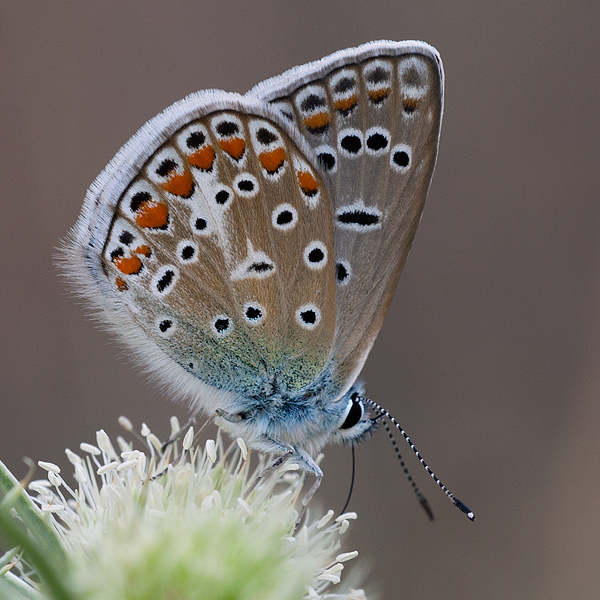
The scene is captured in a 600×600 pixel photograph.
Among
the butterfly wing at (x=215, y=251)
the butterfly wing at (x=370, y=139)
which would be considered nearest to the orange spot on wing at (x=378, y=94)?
the butterfly wing at (x=370, y=139)

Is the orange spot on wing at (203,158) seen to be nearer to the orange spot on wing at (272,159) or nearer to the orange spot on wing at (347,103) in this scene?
the orange spot on wing at (272,159)

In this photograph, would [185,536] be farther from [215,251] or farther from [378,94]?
[378,94]

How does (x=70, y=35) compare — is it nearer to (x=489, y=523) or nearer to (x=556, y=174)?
(x=556, y=174)

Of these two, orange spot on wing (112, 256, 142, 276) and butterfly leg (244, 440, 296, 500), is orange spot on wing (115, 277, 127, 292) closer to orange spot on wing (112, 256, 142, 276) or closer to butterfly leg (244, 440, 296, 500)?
orange spot on wing (112, 256, 142, 276)

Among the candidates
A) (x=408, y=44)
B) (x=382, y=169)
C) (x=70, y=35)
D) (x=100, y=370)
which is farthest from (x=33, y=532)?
(x=70, y=35)

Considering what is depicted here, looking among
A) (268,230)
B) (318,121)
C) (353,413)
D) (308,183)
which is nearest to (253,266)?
(268,230)

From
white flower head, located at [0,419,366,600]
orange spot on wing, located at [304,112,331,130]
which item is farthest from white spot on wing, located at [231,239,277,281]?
white flower head, located at [0,419,366,600]
